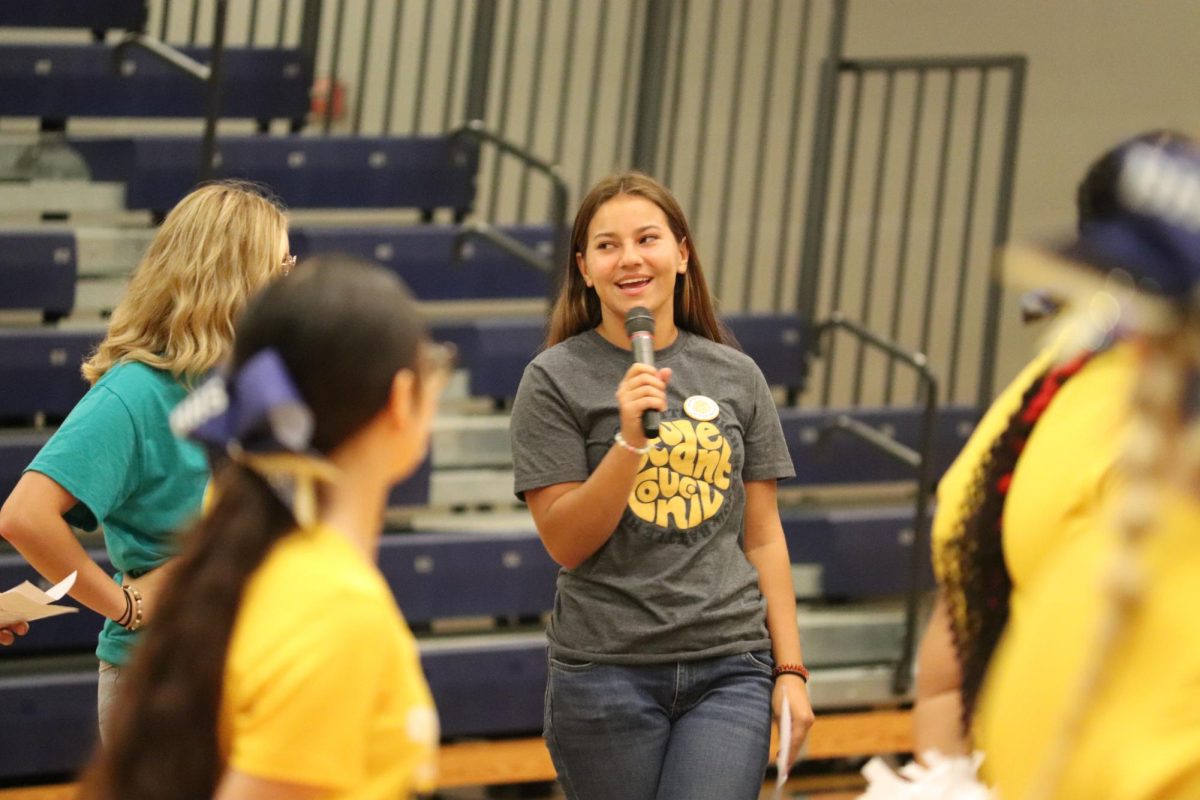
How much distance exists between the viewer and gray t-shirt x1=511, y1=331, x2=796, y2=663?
257cm

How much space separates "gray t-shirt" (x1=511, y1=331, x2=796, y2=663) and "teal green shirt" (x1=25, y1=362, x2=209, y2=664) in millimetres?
525

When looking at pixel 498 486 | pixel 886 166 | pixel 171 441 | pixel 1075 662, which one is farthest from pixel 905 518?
pixel 1075 662

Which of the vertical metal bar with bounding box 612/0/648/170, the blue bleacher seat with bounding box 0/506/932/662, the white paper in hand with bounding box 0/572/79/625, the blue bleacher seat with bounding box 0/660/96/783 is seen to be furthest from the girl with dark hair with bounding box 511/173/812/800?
the vertical metal bar with bounding box 612/0/648/170

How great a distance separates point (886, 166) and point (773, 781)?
125 inches

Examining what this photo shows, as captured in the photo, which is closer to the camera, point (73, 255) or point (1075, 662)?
point (1075, 662)

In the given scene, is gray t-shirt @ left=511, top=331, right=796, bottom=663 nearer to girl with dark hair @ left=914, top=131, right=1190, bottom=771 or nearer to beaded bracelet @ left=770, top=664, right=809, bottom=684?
beaded bracelet @ left=770, top=664, right=809, bottom=684

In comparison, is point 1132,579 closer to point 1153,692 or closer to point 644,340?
point 1153,692

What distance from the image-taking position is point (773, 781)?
16.5 ft

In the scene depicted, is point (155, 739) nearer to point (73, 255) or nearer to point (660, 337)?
point (660, 337)

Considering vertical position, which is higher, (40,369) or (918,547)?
(40,369)

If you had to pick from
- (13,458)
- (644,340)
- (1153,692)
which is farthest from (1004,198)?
(1153,692)

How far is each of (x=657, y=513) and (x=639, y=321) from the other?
301mm

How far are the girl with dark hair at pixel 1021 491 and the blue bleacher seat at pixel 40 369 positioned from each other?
3519 mm

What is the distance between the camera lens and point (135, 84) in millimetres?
5777
